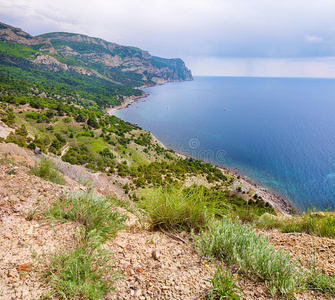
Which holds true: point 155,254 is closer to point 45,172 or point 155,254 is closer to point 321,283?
point 321,283

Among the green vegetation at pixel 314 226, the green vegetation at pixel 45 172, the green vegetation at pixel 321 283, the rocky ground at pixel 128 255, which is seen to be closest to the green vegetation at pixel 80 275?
the rocky ground at pixel 128 255

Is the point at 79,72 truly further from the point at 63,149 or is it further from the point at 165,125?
the point at 63,149

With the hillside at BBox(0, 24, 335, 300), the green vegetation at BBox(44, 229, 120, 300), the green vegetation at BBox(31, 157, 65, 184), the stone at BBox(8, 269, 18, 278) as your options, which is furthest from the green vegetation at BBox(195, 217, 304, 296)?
the green vegetation at BBox(31, 157, 65, 184)

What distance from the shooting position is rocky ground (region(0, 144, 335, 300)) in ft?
6.32

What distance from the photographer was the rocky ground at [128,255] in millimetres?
1925

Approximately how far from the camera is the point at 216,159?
60.4 metres

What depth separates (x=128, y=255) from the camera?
2.53m

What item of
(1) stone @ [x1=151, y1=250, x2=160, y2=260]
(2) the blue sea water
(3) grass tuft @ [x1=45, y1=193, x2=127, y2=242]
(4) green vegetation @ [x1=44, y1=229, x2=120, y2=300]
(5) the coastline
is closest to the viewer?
(4) green vegetation @ [x1=44, y1=229, x2=120, y2=300]

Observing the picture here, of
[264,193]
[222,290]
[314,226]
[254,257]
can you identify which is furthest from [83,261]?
[264,193]

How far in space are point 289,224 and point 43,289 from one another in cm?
479

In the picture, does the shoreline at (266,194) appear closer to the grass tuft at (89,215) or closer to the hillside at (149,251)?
the hillside at (149,251)

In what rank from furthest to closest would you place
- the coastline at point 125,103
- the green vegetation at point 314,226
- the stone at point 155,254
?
1. the coastline at point 125,103
2. the green vegetation at point 314,226
3. the stone at point 155,254

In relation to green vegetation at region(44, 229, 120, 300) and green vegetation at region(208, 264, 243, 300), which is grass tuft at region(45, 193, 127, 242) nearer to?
green vegetation at region(44, 229, 120, 300)

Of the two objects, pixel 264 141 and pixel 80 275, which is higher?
pixel 80 275
